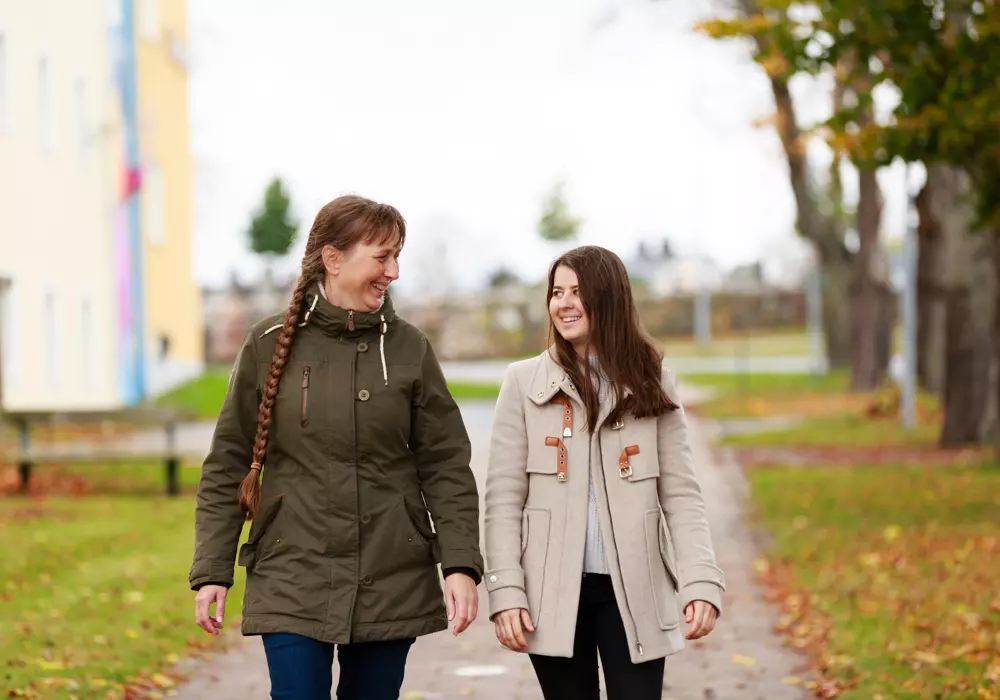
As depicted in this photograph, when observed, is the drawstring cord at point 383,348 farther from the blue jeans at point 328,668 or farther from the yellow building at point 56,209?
the yellow building at point 56,209

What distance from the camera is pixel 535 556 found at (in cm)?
452

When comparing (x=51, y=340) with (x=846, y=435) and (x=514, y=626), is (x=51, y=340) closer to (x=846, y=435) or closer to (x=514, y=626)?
(x=846, y=435)

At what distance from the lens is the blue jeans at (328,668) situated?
4.35 meters

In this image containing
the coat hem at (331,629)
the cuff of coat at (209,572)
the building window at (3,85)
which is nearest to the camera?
the coat hem at (331,629)

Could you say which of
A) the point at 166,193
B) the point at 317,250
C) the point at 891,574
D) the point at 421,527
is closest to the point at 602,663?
the point at 421,527

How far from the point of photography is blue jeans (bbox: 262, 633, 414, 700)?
4348 millimetres

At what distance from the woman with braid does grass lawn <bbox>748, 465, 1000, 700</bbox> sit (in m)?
3.49

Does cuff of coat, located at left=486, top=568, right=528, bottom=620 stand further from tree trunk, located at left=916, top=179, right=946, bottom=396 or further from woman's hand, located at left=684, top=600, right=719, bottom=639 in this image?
tree trunk, located at left=916, top=179, right=946, bottom=396

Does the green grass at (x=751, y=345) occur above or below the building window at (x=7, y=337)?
below

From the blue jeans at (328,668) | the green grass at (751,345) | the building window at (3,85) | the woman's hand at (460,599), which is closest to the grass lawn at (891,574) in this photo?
the woman's hand at (460,599)

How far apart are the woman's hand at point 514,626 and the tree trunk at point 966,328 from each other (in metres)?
16.8

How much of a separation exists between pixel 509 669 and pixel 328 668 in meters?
3.84

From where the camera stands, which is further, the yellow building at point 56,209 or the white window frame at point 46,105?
the white window frame at point 46,105

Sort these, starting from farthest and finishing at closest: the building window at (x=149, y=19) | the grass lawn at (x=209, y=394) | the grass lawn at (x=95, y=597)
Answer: the building window at (x=149, y=19) → the grass lawn at (x=209, y=394) → the grass lawn at (x=95, y=597)
